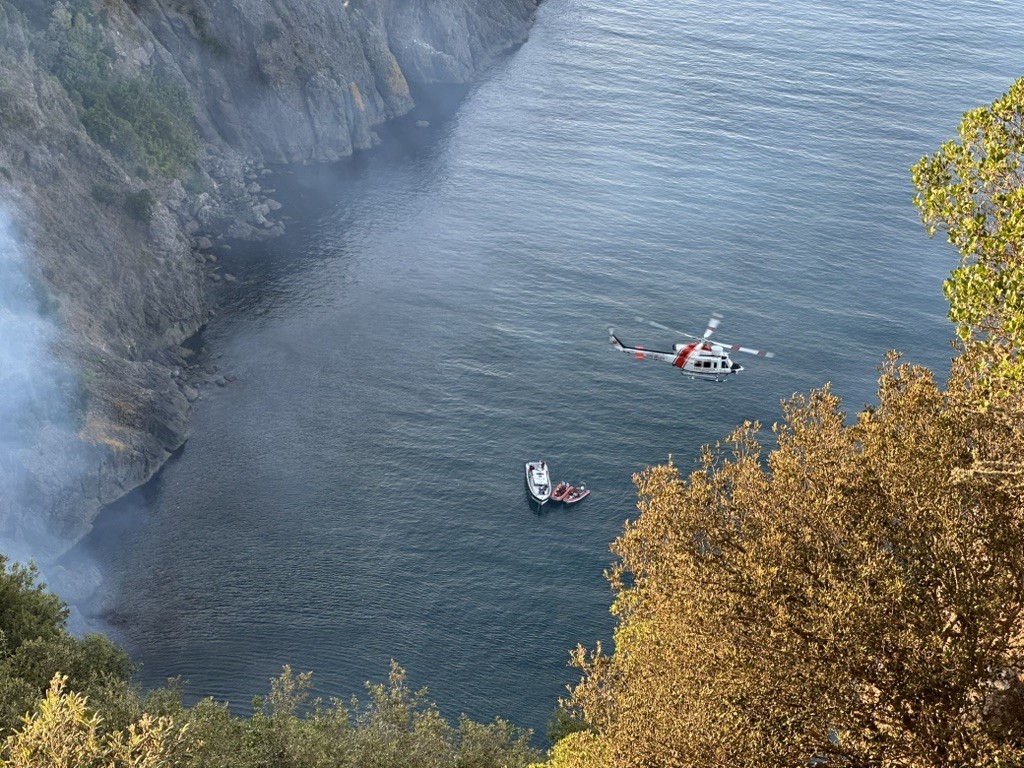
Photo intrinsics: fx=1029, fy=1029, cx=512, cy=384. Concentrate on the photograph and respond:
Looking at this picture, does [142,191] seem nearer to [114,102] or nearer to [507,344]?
[114,102]

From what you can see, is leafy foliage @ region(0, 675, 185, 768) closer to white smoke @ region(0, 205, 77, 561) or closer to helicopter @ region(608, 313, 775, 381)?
white smoke @ region(0, 205, 77, 561)

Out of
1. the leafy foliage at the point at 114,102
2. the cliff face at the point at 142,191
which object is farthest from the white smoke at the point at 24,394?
the leafy foliage at the point at 114,102

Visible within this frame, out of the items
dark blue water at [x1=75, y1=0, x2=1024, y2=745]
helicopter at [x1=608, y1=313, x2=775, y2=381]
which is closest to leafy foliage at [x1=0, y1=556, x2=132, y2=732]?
dark blue water at [x1=75, y1=0, x2=1024, y2=745]

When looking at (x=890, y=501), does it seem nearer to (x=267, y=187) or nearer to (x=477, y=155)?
(x=267, y=187)

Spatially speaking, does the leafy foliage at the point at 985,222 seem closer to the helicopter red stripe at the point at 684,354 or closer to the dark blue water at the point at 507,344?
the dark blue water at the point at 507,344

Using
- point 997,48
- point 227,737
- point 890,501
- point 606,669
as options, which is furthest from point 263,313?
point 997,48

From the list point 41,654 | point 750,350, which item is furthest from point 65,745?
point 750,350
